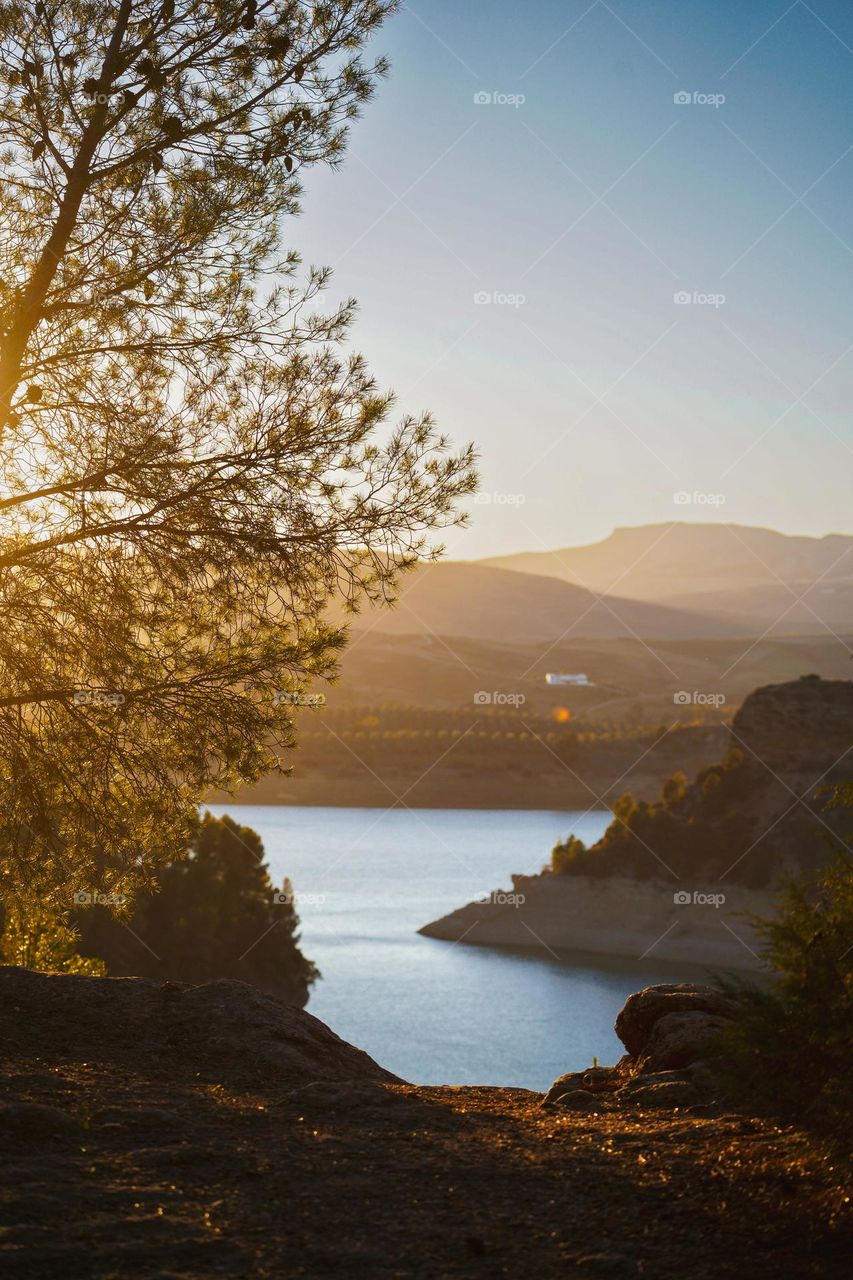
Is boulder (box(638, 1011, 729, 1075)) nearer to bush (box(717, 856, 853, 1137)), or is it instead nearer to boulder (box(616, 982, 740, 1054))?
boulder (box(616, 982, 740, 1054))

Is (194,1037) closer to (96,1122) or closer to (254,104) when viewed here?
(96,1122)

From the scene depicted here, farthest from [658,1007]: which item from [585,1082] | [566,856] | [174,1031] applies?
[566,856]

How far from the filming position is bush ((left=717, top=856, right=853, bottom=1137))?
5379 millimetres

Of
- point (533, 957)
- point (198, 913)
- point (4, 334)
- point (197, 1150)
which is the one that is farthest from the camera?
point (533, 957)

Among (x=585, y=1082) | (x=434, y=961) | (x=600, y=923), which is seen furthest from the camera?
(x=600, y=923)

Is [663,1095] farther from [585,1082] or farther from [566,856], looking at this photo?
[566,856]

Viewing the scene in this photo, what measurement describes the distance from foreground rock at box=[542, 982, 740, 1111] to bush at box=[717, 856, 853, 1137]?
1341 mm

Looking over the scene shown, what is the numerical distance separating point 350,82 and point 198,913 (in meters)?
21.7

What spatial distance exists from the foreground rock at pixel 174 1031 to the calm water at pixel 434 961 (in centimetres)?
2709

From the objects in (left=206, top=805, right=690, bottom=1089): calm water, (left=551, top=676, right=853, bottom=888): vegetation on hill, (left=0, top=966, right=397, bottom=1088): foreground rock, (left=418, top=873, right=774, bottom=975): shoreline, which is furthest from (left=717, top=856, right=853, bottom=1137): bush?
(left=418, top=873, right=774, bottom=975): shoreline

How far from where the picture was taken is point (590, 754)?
95.5 metres

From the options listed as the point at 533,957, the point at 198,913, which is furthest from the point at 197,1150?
the point at 533,957

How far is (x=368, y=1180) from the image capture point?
512 cm

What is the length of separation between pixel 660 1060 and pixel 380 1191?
Answer: 156 inches
